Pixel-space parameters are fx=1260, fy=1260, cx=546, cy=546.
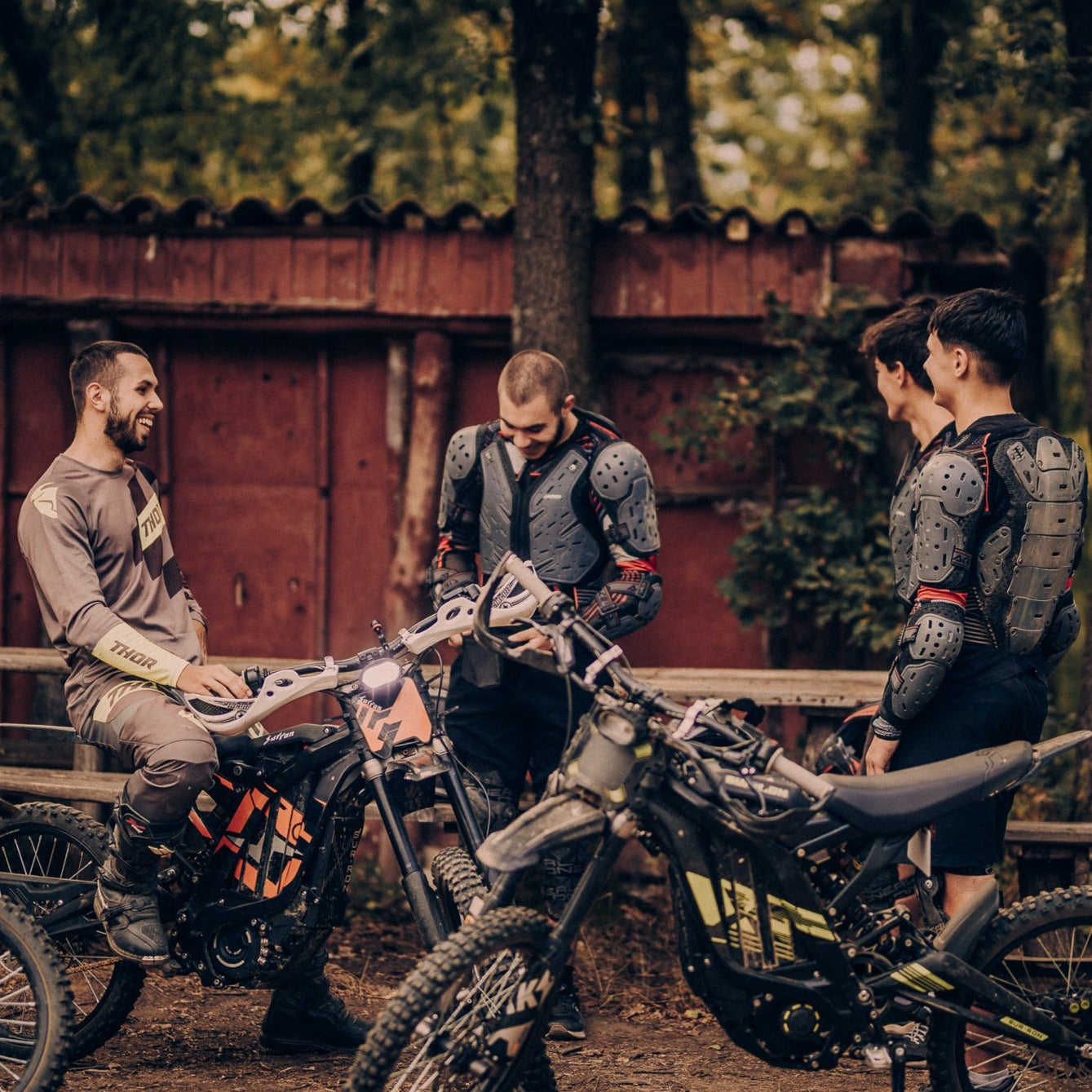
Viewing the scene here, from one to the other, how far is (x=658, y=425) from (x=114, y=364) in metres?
3.12

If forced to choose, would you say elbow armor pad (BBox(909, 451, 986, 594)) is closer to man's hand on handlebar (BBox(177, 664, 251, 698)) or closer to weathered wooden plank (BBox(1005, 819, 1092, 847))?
weathered wooden plank (BBox(1005, 819, 1092, 847))

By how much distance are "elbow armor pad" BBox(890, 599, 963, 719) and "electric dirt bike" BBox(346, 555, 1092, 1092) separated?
0.75 feet

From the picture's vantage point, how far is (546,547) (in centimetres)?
426

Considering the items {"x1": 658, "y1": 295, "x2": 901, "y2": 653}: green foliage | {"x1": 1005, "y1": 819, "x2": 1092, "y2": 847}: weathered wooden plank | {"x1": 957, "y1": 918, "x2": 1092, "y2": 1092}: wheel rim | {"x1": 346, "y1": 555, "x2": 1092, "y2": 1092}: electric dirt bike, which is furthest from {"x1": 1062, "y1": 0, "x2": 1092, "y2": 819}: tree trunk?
{"x1": 346, "y1": 555, "x2": 1092, "y2": 1092}: electric dirt bike

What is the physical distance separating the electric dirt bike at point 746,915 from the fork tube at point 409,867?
367 mm

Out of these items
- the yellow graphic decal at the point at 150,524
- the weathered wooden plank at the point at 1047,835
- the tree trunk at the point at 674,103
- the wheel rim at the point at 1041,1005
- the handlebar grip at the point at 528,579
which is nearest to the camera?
the handlebar grip at the point at 528,579

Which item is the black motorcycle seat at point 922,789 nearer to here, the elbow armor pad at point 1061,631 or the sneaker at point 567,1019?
the elbow armor pad at point 1061,631

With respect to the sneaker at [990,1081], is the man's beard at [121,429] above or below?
above

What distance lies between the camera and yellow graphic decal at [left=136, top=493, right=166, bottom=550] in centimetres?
394

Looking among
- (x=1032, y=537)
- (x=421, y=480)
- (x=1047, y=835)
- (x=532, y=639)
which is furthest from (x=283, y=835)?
(x=421, y=480)

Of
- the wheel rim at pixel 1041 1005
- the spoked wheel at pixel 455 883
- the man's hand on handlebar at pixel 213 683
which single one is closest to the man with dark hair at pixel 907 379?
the wheel rim at pixel 1041 1005

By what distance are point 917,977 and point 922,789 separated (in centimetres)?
49

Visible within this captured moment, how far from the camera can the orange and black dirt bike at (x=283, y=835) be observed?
358cm

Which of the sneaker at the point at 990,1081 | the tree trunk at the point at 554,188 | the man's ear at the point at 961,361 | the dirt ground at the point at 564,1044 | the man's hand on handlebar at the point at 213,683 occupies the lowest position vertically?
the dirt ground at the point at 564,1044
